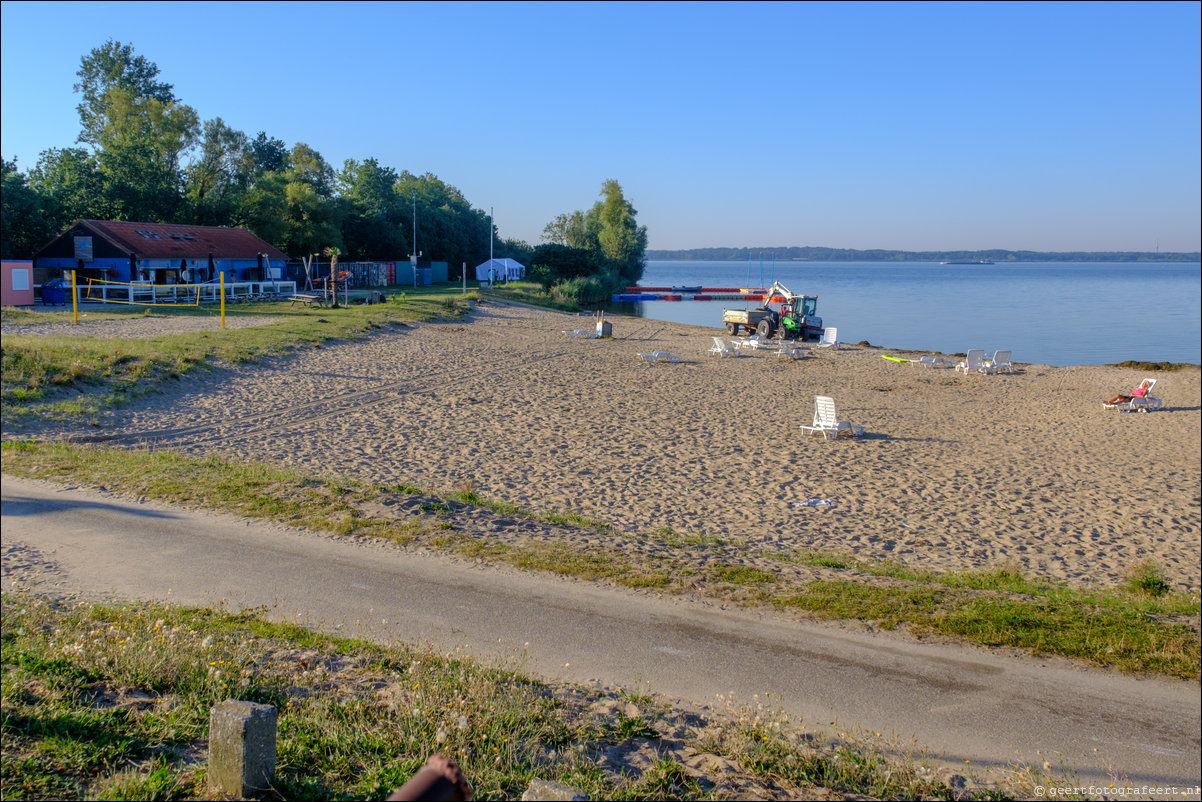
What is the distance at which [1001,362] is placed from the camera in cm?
2839

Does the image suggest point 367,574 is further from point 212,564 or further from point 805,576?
point 805,576

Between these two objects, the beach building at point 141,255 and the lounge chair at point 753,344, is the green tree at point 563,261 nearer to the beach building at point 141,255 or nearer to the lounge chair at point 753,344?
the beach building at point 141,255

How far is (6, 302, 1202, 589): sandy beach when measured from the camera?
10242mm

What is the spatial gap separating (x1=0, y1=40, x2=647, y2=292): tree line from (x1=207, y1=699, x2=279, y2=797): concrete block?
4285 centimetres

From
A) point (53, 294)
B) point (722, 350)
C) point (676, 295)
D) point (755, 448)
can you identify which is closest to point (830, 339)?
point (722, 350)

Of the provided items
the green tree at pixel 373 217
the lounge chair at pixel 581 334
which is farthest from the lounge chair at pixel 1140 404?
the green tree at pixel 373 217

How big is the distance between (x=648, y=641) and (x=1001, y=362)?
26304mm

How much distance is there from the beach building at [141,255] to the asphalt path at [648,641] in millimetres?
31133

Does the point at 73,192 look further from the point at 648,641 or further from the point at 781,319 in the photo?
the point at 648,641

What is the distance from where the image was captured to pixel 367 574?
23.2 feet

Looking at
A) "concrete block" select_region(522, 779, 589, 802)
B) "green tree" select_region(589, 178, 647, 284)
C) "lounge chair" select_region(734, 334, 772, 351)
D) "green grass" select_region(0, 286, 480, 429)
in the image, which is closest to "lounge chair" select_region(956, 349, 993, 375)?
"lounge chair" select_region(734, 334, 772, 351)

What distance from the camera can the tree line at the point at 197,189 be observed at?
4312 centimetres

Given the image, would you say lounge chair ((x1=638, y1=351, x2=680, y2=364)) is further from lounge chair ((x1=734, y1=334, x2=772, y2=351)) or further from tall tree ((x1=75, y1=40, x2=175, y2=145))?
tall tree ((x1=75, y1=40, x2=175, y2=145))

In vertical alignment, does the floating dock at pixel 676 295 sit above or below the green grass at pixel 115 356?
above
